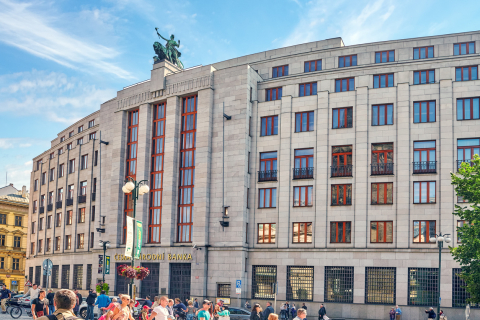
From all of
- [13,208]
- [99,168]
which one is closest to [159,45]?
[99,168]

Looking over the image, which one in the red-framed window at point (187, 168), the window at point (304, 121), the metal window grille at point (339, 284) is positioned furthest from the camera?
the red-framed window at point (187, 168)

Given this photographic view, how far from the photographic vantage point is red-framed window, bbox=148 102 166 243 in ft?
174

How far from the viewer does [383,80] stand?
1802 inches

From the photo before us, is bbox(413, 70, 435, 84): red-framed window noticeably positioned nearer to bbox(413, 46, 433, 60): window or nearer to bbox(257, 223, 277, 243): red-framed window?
bbox(413, 46, 433, 60): window

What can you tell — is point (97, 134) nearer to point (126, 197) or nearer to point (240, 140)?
point (126, 197)

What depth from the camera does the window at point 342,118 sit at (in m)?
46.1

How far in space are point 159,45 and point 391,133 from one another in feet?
88.9

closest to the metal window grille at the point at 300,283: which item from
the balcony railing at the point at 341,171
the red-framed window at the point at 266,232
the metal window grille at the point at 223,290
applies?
the red-framed window at the point at 266,232

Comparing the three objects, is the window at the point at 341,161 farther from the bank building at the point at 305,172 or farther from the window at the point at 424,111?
the window at the point at 424,111

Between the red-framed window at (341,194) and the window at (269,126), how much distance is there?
7929 millimetres

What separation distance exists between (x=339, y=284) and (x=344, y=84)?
17.4 metres

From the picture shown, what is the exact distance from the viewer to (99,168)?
60.3m

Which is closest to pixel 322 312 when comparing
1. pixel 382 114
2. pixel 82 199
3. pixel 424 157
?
pixel 424 157

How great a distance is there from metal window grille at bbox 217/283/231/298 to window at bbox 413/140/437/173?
747 inches
